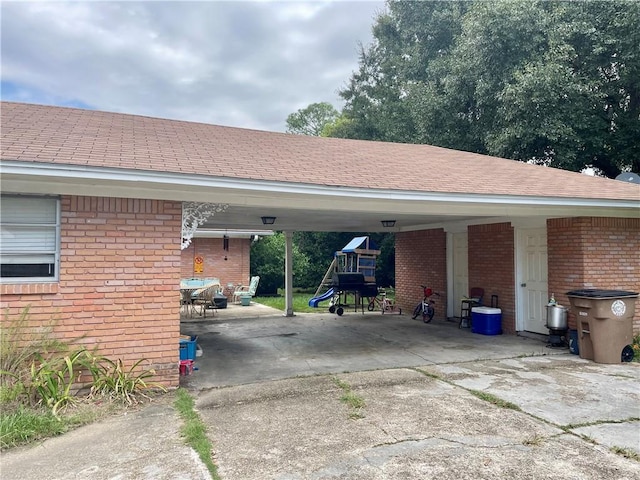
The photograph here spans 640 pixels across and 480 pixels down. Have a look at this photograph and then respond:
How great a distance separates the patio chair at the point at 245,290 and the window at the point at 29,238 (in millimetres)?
12305

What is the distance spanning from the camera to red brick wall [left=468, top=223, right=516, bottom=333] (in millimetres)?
9571

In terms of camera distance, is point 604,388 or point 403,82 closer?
point 604,388

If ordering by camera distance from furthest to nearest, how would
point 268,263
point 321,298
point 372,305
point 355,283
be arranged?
1. point 268,263
2. point 321,298
3. point 372,305
4. point 355,283

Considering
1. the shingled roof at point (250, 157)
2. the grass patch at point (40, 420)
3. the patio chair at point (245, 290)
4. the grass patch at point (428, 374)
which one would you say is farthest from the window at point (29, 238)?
the patio chair at point (245, 290)

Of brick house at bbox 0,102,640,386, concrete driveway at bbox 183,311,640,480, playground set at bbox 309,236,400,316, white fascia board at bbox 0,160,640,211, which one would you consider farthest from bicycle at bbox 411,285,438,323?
white fascia board at bbox 0,160,640,211

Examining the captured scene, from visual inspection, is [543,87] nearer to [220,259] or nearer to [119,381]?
[119,381]

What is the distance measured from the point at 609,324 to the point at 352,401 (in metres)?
4.49

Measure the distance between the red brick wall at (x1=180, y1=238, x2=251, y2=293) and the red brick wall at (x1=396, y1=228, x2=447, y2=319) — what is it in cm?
774

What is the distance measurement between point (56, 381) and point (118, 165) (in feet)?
8.01

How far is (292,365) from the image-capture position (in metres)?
6.84

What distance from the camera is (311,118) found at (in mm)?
41219

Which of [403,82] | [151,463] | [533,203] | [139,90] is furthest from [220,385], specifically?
[403,82]

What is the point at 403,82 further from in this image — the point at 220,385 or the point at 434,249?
the point at 220,385

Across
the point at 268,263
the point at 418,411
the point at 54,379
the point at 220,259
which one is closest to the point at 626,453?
the point at 418,411
